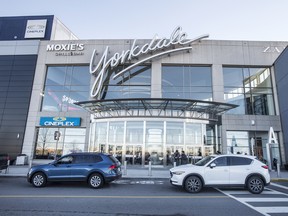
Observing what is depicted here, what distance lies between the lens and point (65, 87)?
73.0 feet

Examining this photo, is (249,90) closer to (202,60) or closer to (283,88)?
(283,88)

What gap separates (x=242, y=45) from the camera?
2206 centimetres

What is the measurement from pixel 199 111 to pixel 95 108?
10.9 m

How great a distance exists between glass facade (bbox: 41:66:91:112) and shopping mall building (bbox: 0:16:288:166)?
0.40ft

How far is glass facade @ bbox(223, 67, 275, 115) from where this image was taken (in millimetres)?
20781

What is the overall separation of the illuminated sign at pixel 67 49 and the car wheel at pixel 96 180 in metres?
17.9

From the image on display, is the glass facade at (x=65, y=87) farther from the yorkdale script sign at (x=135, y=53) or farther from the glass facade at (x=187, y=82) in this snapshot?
the glass facade at (x=187, y=82)

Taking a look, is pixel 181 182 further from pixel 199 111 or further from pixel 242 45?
pixel 242 45

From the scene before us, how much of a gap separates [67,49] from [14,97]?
27.6ft

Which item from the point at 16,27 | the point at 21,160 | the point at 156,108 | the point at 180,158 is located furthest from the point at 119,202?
the point at 16,27

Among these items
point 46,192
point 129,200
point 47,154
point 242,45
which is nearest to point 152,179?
point 129,200

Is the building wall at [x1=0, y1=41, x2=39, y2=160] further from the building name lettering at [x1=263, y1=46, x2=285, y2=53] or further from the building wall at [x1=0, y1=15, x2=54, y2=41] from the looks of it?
the building name lettering at [x1=263, y1=46, x2=285, y2=53]

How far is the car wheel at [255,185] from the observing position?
26.7 feet

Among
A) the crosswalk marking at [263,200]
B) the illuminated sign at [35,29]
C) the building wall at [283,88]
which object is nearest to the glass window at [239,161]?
the crosswalk marking at [263,200]
